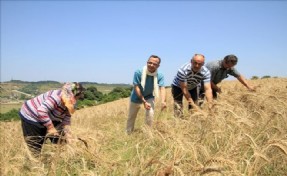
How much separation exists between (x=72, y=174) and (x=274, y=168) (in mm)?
2054

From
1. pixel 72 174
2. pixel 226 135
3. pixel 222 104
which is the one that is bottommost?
pixel 72 174

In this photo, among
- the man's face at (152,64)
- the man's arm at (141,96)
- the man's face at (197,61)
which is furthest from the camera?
the man's arm at (141,96)

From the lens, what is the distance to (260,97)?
5957mm

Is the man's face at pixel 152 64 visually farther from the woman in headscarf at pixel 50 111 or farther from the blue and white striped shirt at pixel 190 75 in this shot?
the woman in headscarf at pixel 50 111

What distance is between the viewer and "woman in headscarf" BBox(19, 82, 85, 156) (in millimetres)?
4453

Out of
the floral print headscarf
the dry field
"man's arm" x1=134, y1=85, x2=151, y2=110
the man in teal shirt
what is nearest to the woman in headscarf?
the floral print headscarf

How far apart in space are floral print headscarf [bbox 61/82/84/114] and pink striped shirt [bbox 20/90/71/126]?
0.39 ft

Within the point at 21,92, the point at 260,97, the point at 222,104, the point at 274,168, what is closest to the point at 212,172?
the point at 274,168

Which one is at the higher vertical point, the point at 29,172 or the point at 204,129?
the point at 204,129

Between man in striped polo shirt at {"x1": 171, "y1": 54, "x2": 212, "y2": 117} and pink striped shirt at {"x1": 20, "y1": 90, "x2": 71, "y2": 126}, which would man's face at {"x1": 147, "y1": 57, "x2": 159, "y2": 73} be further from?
pink striped shirt at {"x1": 20, "y1": 90, "x2": 71, "y2": 126}

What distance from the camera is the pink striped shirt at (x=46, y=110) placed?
448 centimetres

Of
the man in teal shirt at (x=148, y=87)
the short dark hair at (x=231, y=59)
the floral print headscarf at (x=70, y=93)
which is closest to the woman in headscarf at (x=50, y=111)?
the floral print headscarf at (x=70, y=93)

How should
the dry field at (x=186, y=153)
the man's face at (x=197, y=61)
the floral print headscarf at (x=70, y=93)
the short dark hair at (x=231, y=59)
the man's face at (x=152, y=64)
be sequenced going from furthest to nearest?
the short dark hair at (x=231, y=59), the man's face at (x=152, y=64), the man's face at (x=197, y=61), the floral print headscarf at (x=70, y=93), the dry field at (x=186, y=153)

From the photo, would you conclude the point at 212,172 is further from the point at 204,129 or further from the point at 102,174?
the point at 204,129
